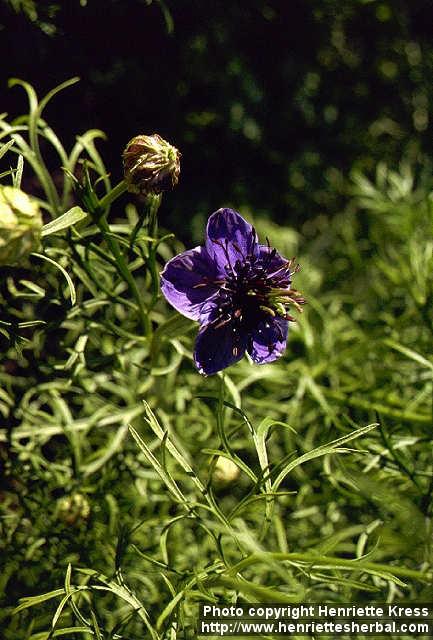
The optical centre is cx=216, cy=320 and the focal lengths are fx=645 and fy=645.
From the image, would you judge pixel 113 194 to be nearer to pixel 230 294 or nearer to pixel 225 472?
pixel 230 294

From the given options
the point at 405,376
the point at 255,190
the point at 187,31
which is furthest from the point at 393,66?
A: the point at 405,376

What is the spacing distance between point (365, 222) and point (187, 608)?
94 centimetres

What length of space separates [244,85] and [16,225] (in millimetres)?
810

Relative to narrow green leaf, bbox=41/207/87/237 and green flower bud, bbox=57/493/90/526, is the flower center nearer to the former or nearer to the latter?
narrow green leaf, bbox=41/207/87/237

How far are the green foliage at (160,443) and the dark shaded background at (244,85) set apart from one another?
12cm

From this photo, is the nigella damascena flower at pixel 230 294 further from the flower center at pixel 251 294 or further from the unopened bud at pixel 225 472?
the unopened bud at pixel 225 472

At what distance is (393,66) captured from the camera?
1.40m

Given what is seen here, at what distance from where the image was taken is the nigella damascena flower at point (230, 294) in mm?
663

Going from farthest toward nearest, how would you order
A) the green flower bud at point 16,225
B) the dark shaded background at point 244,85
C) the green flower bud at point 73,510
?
1. the dark shaded background at point 244,85
2. the green flower bud at point 73,510
3. the green flower bud at point 16,225

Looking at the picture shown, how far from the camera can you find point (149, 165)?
2.01 feet

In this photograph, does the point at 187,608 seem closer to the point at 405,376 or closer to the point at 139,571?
the point at 139,571

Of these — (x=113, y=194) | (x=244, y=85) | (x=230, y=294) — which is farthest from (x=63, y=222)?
(x=244, y=85)

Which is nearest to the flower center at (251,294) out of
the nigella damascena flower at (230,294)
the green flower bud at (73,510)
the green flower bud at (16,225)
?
the nigella damascena flower at (230,294)

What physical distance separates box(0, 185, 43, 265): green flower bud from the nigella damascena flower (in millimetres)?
152
